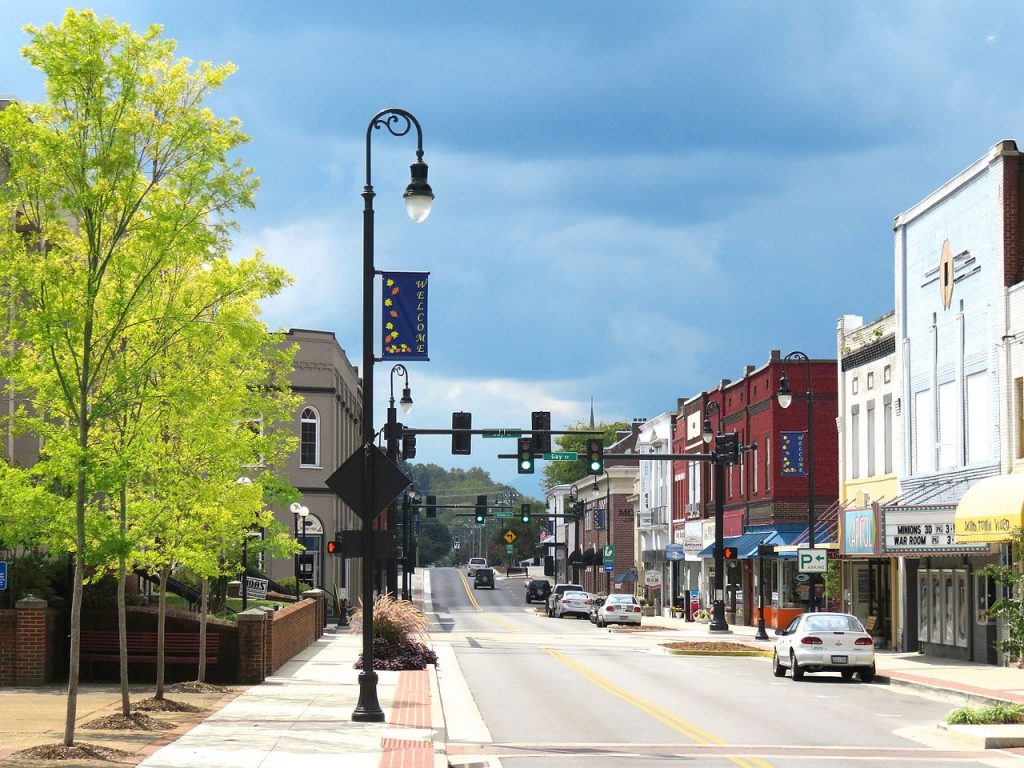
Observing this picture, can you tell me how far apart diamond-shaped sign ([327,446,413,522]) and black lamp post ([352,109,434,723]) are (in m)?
0.04

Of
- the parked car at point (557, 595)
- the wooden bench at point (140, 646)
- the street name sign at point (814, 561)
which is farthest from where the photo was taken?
the parked car at point (557, 595)

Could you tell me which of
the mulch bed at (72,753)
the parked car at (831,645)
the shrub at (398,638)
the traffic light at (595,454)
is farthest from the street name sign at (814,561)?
the mulch bed at (72,753)

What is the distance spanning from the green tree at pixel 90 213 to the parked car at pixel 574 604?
2325 inches

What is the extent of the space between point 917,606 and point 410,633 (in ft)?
51.0

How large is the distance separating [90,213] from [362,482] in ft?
16.7

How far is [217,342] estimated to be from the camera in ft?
74.2

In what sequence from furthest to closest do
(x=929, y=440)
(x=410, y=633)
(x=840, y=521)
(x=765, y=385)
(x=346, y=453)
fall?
(x=346, y=453)
(x=765, y=385)
(x=840, y=521)
(x=929, y=440)
(x=410, y=633)

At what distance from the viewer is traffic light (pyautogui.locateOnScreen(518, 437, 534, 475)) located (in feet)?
155

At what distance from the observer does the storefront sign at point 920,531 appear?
3478 cm

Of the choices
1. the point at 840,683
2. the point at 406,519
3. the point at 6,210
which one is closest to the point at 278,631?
the point at 840,683

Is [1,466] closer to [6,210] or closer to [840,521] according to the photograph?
[6,210]

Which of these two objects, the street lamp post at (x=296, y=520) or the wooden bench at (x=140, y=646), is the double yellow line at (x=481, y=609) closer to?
the street lamp post at (x=296, y=520)

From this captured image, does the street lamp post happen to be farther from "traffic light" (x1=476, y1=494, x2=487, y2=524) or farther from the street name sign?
"traffic light" (x1=476, y1=494, x2=487, y2=524)

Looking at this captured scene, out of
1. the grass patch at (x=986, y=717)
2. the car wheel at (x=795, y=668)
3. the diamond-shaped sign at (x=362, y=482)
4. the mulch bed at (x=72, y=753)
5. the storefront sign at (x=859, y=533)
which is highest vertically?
the diamond-shaped sign at (x=362, y=482)
